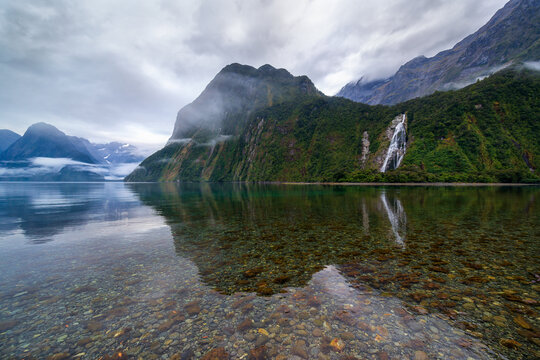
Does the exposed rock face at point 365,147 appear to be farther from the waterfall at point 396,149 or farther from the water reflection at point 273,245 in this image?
the water reflection at point 273,245

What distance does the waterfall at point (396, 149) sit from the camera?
147450 mm

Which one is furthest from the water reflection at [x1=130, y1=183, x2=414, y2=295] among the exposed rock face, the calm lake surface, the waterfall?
the exposed rock face

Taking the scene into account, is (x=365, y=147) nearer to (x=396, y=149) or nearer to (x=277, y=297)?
(x=396, y=149)

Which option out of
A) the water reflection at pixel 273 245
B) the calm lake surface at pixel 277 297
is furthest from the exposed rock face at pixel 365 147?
the calm lake surface at pixel 277 297

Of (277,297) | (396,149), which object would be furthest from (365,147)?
(277,297)

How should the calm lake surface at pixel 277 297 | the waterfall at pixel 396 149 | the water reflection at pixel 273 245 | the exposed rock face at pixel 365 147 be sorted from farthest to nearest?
1. the exposed rock face at pixel 365 147
2. the waterfall at pixel 396 149
3. the water reflection at pixel 273 245
4. the calm lake surface at pixel 277 297

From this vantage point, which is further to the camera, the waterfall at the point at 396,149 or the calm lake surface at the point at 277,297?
the waterfall at the point at 396,149

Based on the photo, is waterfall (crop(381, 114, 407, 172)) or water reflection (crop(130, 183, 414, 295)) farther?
waterfall (crop(381, 114, 407, 172))

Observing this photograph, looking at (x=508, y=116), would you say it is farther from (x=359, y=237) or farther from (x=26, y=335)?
(x=26, y=335)

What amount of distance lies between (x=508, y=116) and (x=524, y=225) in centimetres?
16294

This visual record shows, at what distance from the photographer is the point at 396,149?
500 ft

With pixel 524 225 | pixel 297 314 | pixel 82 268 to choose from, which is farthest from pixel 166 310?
pixel 524 225

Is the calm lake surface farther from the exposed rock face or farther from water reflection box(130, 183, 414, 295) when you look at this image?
the exposed rock face

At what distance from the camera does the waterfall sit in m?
147
